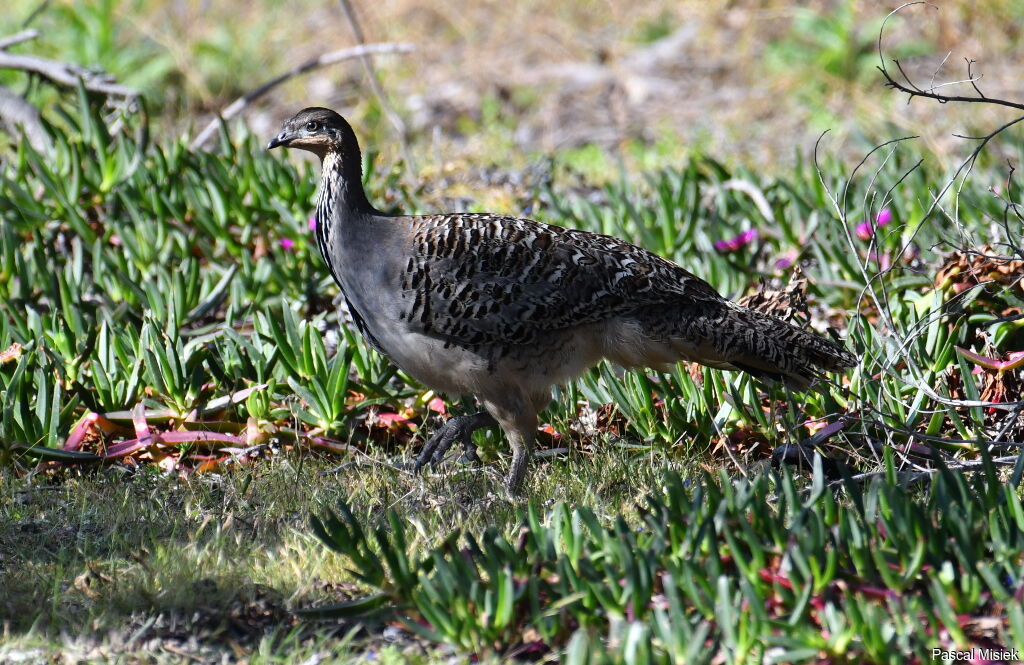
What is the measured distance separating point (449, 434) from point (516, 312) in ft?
1.92

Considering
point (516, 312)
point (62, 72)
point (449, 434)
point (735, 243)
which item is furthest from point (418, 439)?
point (62, 72)

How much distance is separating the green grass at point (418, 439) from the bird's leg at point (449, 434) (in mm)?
97

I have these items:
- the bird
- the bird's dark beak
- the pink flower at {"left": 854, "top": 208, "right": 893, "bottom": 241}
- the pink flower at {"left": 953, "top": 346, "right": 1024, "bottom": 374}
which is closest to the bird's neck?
the bird

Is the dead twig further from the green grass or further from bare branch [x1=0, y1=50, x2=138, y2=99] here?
bare branch [x1=0, y1=50, x2=138, y2=99]

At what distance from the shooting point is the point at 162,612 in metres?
3.27

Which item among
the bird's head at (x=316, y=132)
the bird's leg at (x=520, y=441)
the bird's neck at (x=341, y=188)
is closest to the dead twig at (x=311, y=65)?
the bird's head at (x=316, y=132)

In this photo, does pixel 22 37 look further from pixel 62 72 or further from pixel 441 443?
pixel 441 443

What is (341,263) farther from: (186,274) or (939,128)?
(939,128)

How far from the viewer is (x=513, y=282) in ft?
14.4

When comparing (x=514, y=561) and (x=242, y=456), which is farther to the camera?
→ (x=242, y=456)

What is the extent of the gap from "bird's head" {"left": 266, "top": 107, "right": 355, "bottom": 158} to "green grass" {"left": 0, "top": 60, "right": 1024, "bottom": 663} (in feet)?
2.64

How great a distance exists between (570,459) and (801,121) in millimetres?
6505

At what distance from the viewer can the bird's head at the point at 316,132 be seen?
471cm

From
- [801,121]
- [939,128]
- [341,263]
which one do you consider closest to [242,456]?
[341,263]
